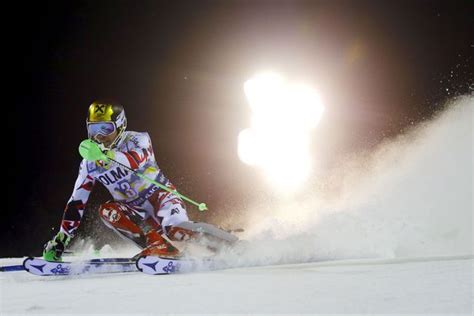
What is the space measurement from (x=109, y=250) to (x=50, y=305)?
5.34 metres

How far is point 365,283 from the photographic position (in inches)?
151

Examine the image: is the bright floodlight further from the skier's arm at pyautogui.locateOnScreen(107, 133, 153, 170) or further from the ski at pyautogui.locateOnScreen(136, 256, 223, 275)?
the ski at pyautogui.locateOnScreen(136, 256, 223, 275)

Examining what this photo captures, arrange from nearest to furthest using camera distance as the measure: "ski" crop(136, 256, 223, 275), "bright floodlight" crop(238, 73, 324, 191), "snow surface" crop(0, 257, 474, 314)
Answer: "snow surface" crop(0, 257, 474, 314), "ski" crop(136, 256, 223, 275), "bright floodlight" crop(238, 73, 324, 191)

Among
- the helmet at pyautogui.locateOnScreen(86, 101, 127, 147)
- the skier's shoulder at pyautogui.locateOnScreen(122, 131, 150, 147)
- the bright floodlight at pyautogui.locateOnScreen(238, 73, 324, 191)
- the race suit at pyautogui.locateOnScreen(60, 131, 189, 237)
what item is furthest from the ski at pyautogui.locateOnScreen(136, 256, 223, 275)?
the bright floodlight at pyautogui.locateOnScreen(238, 73, 324, 191)

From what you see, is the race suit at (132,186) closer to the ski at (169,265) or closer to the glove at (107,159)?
the glove at (107,159)

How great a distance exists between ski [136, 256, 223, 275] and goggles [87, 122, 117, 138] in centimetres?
153

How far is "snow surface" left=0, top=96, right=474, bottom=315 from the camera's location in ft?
11.0

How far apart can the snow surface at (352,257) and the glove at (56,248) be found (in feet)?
0.92

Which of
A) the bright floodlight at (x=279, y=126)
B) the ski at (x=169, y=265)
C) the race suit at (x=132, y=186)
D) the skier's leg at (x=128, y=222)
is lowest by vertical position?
the ski at (x=169, y=265)

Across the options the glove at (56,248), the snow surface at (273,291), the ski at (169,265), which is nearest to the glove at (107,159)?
the glove at (56,248)

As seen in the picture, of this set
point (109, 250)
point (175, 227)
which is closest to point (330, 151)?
point (109, 250)

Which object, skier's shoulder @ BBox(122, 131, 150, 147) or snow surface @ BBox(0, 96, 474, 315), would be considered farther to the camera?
skier's shoulder @ BBox(122, 131, 150, 147)

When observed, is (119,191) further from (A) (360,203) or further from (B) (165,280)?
(A) (360,203)

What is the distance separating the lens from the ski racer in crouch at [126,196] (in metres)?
5.84
